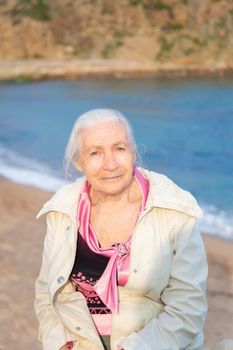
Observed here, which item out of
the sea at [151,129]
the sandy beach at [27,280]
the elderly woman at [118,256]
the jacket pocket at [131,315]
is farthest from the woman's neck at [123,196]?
the sandy beach at [27,280]

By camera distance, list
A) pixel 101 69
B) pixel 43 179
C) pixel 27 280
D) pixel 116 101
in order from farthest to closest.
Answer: pixel 101 69
pixel 116 101
pixel 43 179
pixel 27 280

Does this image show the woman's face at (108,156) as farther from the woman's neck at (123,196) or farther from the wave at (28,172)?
the wave at (28,172)

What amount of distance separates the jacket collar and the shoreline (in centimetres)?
3639

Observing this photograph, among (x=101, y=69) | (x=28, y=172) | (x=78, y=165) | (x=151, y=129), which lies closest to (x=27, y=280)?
(x=78, y=165)

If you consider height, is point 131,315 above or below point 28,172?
above

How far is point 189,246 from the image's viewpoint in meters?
2.42

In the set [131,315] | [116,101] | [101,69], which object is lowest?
[101,69]

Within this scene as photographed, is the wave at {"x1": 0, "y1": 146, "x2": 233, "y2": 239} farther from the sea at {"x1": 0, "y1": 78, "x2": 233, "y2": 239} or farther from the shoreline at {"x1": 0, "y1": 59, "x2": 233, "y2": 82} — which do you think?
the shoreline at {"x1": 0, "y1": 59, "x2": 233, "y2": 82}

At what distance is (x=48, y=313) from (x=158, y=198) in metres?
0.79

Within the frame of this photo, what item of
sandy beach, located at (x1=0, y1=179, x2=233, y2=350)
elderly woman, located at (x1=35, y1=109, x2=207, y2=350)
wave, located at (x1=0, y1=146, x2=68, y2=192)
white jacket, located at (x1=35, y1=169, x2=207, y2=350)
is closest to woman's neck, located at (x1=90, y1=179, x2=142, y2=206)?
elderly woman, located at (x1=35, y1=109, x2=207, y2=350)

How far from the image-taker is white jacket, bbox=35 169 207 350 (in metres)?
2.39

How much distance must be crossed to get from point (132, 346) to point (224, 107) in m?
20.5

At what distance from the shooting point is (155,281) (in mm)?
2410

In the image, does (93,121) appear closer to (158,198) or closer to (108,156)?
(108,156)
